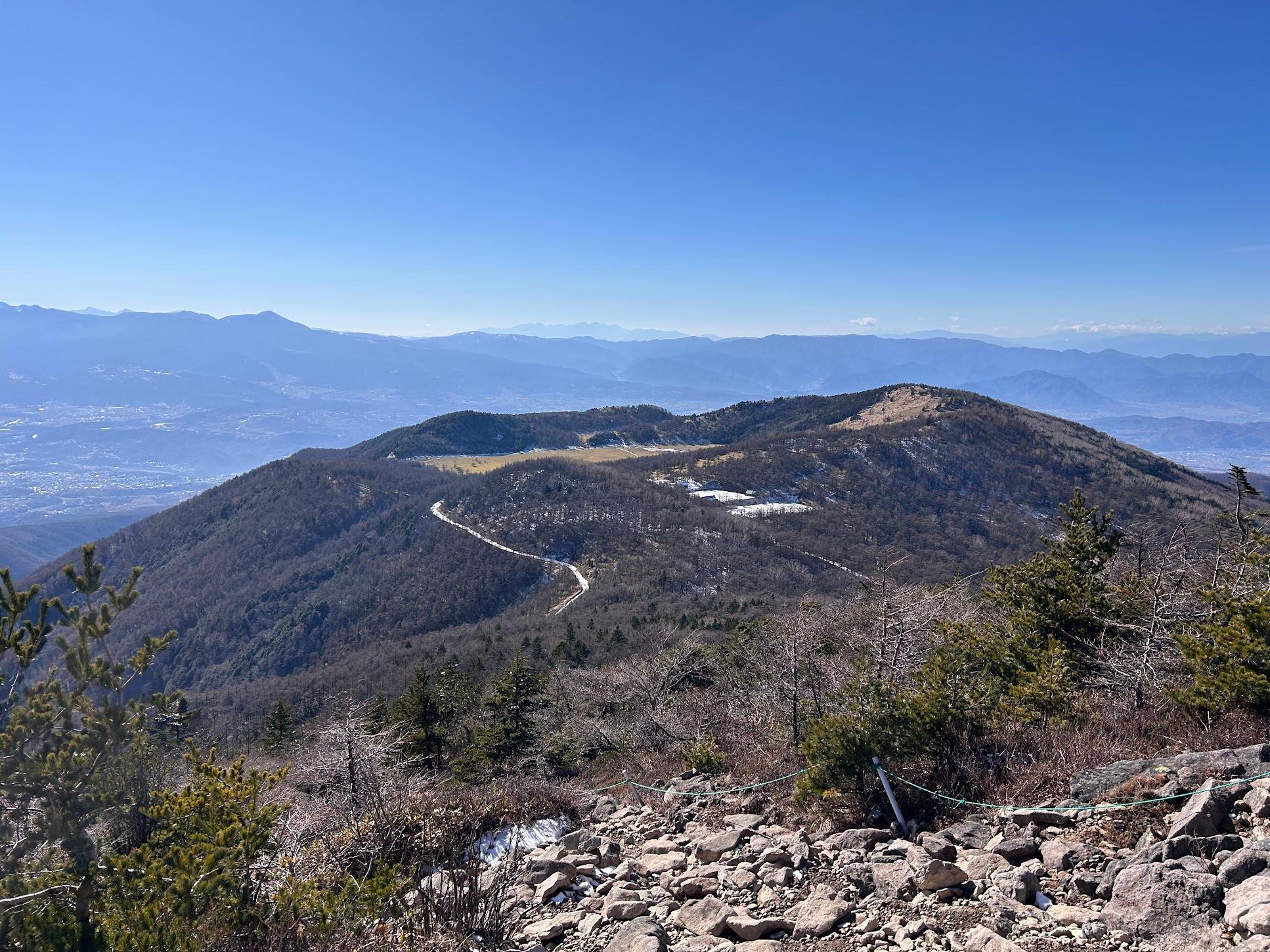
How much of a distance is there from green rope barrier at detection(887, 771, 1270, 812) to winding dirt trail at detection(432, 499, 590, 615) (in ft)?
194

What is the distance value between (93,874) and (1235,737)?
1314cm

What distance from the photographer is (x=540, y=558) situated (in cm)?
8306

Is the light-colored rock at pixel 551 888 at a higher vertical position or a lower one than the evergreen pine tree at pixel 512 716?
higher

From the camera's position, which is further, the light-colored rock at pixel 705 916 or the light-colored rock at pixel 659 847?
the light-colored rock at pixel 659 847

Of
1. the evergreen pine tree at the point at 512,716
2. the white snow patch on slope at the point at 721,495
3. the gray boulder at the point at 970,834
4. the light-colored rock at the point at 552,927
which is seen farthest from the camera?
the white snow patch on slope at the point at 721,495

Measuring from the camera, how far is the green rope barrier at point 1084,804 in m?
6.25

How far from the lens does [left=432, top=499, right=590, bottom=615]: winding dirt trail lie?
2746 inches

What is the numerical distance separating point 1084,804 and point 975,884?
180 cm

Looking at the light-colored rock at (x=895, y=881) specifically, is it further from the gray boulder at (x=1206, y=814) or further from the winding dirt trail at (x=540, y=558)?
the winding dirt trail at (x=540, y=558)

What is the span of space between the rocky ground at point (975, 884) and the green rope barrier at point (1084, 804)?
0.07m

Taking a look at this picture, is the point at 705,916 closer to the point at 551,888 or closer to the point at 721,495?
the point at 551,888

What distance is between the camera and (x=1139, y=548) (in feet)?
48.7

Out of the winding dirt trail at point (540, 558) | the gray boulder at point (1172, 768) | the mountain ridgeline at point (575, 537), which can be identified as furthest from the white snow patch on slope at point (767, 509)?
the gray boulder at point (1172, 768)

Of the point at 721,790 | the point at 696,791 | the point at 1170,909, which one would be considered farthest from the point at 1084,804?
the point at 696,791
